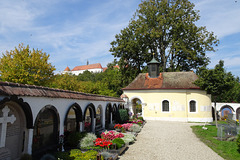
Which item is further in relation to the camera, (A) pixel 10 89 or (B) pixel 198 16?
(B) pixel 198 16

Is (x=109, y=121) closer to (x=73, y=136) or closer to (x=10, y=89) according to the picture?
(x=73, y=136)

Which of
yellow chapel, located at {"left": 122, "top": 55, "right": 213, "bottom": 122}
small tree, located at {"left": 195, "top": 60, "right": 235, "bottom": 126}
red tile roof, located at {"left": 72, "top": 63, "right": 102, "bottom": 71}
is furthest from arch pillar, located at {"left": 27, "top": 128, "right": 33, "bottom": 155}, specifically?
red tile roof, located at {"left": 72, "top": 63, "right": 102, "bottom": 71}

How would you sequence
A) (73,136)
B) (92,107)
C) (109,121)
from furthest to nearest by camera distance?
(109,121)
(92,107)
(73,136)

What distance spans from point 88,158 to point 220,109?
31991 mm

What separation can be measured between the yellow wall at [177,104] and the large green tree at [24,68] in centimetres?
1393

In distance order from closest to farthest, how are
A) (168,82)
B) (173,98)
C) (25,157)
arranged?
(25,157)
(173,98)
(168,82)

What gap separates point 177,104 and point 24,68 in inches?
807

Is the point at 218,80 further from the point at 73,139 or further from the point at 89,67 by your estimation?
the point at 89,67

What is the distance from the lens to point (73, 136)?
843 cm

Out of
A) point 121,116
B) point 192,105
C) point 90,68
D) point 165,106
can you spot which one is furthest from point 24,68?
point 90,68

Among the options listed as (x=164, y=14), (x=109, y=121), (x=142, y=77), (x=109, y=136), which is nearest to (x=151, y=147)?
(x=109, y=136)

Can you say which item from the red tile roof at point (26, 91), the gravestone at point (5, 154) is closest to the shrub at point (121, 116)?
the red tile roof at point (26, 91)

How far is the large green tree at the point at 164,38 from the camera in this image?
29.2 m

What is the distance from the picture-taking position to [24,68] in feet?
63.2
